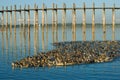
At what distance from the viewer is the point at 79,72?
27.7 meters

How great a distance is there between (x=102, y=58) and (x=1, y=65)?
945 cm

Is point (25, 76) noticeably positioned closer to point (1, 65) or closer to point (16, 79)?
point (16, 79)

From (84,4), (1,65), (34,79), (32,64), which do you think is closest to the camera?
(34,79)

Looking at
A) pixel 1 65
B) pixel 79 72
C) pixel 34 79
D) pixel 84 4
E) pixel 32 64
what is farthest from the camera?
pixel 84 4

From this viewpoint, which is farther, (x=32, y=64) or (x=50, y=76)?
(x=32, y=64)

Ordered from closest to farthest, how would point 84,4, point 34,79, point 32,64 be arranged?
point 34,79
point 32,64
point 84,4

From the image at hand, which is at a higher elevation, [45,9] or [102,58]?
[45,9]

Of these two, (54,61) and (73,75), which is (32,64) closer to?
(54,61)

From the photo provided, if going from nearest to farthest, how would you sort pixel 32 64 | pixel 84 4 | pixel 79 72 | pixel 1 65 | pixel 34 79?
pixel 34 79 < pixel 79 72 < pixel 32 64 < pixel 1 65 < pixel 84 4

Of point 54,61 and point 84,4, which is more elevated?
point 84,4

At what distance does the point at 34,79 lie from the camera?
2578 centimetres

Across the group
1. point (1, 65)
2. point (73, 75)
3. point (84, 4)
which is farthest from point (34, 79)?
point (84, 4)

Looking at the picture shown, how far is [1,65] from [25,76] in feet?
22.6

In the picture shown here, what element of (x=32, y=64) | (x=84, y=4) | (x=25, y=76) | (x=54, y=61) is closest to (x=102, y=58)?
(x=54, y=61)
